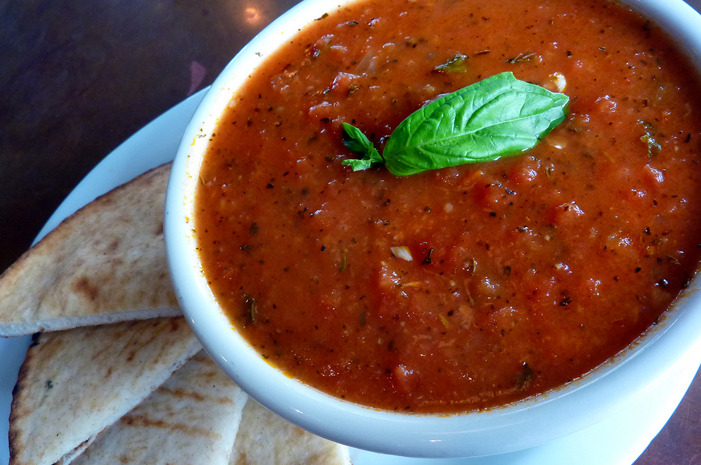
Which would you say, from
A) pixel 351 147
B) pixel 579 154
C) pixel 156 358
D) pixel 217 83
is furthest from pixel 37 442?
pixel 579 154

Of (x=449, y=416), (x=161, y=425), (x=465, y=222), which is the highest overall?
(x=465, y=222)

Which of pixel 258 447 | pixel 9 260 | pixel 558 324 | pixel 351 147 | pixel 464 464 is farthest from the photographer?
pixel 9 260

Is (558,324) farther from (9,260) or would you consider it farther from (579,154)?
(9,260)

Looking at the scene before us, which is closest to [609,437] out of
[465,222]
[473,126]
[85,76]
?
[465,222]

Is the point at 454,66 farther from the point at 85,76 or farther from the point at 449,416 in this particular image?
the point at 85,76

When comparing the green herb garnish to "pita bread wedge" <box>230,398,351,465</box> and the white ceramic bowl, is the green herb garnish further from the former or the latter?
"pita bread wedge" <box>230,398,351,465</box>
